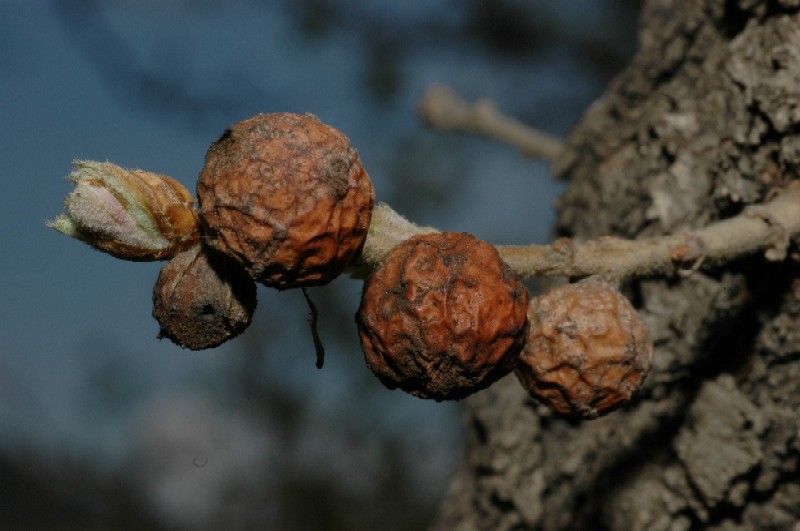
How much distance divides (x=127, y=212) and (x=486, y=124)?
2.28 meters

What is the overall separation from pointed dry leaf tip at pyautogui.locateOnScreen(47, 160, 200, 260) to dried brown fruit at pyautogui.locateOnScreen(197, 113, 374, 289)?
0.06 metres

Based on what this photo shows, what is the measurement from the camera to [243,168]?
123 centimetres

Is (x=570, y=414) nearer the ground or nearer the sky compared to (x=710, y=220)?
nearer the ground

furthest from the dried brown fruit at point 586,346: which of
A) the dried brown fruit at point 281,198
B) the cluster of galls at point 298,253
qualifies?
the dried brown fruit at point 281,198

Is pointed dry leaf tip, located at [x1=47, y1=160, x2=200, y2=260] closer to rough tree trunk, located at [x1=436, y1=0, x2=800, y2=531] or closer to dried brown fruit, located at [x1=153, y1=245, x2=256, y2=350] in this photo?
dried brown fruit, located at [x1=153, y1=245, x2=256, y2=350]

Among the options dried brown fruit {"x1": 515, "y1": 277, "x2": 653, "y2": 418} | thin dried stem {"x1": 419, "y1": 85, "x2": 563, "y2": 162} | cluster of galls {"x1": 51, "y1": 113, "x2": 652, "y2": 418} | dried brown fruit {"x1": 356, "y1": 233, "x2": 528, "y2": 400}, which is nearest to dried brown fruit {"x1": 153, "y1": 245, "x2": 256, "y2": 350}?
cluster of galls {"x1": 51, "y1": 113, "x2": 652, "y2": 418}

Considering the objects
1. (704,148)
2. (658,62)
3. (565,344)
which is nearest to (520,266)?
(565,344)

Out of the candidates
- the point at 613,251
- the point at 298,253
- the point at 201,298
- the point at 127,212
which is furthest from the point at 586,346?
the point at 127,212

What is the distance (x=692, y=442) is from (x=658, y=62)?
107 centimetres

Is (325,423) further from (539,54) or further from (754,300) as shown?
(754,300)

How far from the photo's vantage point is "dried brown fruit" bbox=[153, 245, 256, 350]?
130cm

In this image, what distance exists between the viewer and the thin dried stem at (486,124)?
330 cm

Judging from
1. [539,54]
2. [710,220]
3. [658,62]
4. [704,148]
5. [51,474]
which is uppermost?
[539,54]

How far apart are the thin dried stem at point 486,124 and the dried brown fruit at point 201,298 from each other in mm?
2110
